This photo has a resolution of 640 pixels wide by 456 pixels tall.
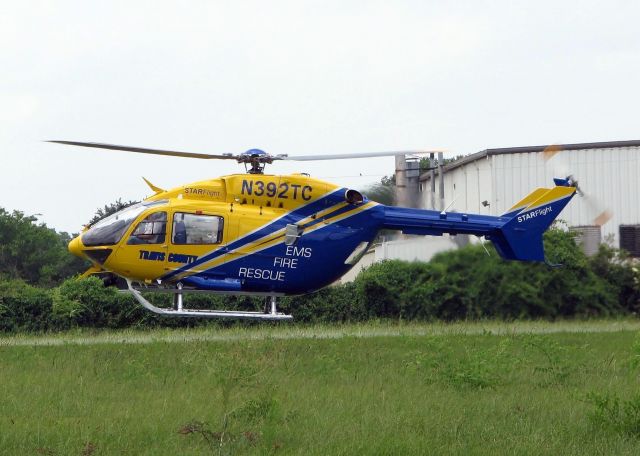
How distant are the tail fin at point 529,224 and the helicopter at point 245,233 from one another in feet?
2.99

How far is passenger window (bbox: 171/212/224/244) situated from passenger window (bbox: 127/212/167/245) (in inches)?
9.5

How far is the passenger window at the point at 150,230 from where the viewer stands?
21219mm

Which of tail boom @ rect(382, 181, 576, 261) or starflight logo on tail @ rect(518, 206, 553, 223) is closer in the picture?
tail boom @ rect(382, 181, 576, 261)

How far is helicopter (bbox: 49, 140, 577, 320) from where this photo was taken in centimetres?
2128

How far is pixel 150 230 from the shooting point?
21.2 m

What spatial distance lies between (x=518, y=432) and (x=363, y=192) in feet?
26.7

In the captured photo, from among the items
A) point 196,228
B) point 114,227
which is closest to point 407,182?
point 196,228

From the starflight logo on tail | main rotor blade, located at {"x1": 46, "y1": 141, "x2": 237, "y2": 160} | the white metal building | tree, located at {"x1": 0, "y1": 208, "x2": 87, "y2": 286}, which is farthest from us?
tree, located at {"x1": 0, "y1": 208, "x2": 87, "y2": 286}

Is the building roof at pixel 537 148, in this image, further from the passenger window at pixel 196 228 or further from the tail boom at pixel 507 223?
the passenger window at pixel 196 228

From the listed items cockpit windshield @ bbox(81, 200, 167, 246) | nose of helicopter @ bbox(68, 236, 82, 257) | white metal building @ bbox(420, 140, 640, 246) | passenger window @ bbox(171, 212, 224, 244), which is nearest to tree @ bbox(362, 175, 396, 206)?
passenger window @ bbox(171, 212, 224, 244)

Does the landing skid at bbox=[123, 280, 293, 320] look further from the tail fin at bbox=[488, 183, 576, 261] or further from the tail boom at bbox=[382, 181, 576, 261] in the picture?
the tail fin at bbox=[488, 183, 576, 261]

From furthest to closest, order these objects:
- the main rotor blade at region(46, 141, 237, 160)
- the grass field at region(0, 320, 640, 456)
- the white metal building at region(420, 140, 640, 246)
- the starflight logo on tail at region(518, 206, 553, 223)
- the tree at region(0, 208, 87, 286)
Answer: the tree at region(0, 208, 87, 286) < the white metal building at region(420, 140, 640, 246) < the starflight logo on tail at region(518, 206, 553, 223) < the main rotor blade at region(46, 141, 237, 160) < the grass field at region(0, 320, 640, 456)

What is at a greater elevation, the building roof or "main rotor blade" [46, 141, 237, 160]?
the building roof

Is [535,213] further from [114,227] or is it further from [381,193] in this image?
[114,227]
